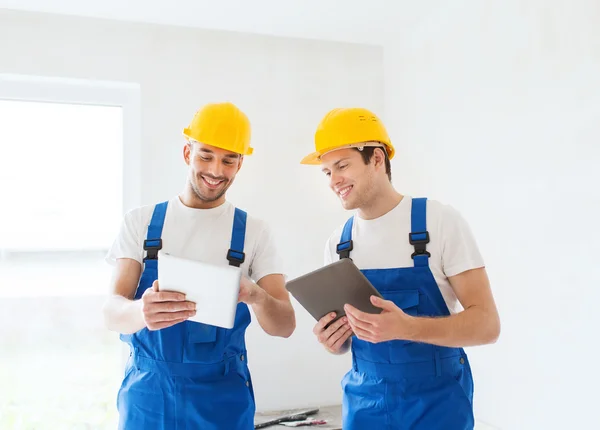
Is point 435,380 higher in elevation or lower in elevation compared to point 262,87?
lower

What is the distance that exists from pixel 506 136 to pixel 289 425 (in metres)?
1.94

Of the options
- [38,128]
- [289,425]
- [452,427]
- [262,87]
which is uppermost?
[262,87]

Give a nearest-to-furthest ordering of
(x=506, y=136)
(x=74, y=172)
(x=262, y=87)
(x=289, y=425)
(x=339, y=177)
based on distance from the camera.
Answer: (x=339, y=177), (x=506, y=136), (x=289, y=425), (x=74, y=172), (x=262, y=87)

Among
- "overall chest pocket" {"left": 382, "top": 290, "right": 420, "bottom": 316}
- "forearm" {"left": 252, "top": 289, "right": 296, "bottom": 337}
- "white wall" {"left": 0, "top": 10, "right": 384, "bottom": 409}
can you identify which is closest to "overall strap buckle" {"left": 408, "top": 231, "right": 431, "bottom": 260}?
"overall chest pocket" {"left": 382, "top": 290, "right": 420, "bottom": 316}

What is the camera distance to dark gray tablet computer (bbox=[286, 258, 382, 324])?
4.71 ft

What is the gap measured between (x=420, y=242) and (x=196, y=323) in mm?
735

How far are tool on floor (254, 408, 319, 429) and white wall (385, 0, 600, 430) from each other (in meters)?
1.00

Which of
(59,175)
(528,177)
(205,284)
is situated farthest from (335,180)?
(59,175)

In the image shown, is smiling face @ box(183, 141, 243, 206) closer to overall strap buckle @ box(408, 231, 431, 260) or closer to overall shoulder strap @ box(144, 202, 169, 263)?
overall shoulder strap @ box(144, 202, 169, 263)

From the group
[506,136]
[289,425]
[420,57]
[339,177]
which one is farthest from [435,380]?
[420,57]

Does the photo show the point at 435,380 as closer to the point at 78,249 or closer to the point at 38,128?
the point at 78,249

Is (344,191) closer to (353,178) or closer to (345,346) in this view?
(353,178)

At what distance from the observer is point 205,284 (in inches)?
56.2

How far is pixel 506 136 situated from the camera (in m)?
2.63
